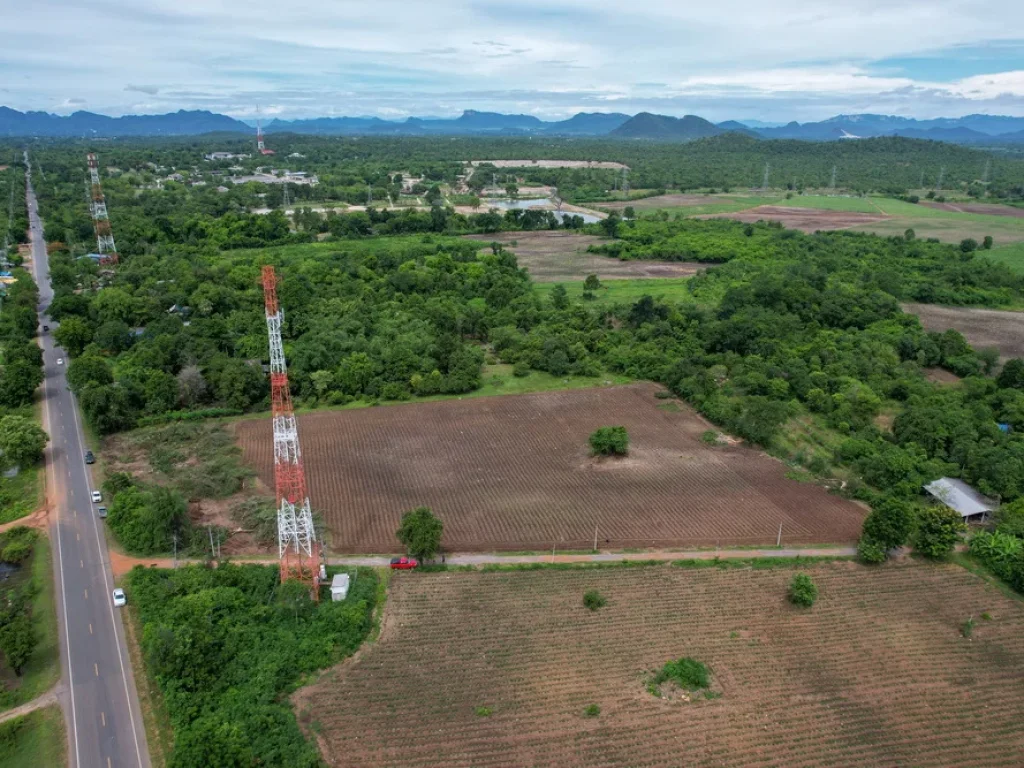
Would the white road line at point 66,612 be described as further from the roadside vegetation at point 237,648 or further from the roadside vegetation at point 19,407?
the roadside vegetation at point 237,648

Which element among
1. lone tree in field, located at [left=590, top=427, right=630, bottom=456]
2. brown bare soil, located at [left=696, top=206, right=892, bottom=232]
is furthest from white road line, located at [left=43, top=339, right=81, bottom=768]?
brown bare soil, located at [left=696, top=206, right=892, bottom=232]

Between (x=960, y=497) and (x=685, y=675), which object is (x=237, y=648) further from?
(x=960, y=497)

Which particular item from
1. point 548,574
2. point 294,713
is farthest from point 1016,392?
point 294,713

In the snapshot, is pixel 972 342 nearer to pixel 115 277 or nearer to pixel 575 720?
pixel 575 720

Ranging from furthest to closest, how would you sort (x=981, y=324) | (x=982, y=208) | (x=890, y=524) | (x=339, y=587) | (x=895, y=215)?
(x=982, y=208), (x=895, y=215), (x=981, y=324), (x=890, y=524), (x=339, y=587)

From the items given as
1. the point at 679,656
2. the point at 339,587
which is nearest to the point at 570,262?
the point at 339,587

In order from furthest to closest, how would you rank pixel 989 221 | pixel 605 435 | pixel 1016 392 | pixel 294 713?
pixel 989 221 < pixel 1016 392 < pixel 605 435 < pixel 294 713

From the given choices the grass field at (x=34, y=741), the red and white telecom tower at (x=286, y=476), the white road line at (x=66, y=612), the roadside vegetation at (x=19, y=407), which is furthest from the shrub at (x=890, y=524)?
the roadside vegetation at (x=19, y=407)
